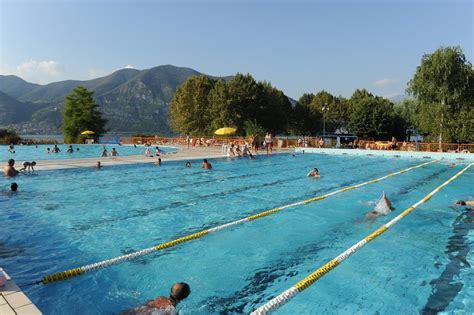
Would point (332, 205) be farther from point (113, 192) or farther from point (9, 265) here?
point (9, 265)

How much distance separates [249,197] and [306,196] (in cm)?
222

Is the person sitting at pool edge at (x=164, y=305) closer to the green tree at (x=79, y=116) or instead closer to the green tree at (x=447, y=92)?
the green tree at (x=447, y=92)

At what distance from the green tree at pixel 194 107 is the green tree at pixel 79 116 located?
48.1ft

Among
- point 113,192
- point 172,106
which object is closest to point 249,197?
point 113,192

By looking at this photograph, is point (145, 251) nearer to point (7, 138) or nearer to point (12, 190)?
point (12, 190)

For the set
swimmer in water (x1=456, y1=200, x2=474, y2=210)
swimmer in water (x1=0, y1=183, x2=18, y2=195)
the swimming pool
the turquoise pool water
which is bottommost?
the turquoise pool water

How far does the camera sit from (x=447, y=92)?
36969 millimetres

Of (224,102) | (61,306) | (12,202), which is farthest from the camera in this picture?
(224,102)

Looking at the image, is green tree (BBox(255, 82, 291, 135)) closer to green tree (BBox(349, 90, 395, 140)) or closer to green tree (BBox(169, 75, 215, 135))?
green tree (BBox(169, 75, 215, 135))

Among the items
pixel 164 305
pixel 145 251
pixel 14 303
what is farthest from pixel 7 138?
pixel 164 305

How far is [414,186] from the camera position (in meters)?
16.5

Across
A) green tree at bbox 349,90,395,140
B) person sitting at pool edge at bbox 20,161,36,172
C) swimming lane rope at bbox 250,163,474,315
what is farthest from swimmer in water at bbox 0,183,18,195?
green tree at bbox 349,90,395,140

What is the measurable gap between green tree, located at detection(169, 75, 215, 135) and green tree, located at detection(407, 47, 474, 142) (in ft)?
106

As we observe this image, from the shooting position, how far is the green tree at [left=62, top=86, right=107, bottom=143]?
60688 millimetres
